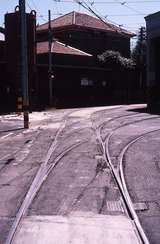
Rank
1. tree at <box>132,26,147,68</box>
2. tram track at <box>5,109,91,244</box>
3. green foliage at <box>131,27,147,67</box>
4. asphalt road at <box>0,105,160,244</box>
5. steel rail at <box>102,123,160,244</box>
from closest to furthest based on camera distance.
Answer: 1. steel rail at <box>102,123,160,244</box>
2. asphalt road at <box>0,105,160,244</box>
3. tram track at <box>5,109,91,244</box>
4. tree at <box>132,26,147,68</box>
5. green foliage at <box>131,27,147,67</box>

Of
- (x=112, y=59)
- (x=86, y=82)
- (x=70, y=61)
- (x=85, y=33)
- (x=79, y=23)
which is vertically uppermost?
(x=79, y=23)

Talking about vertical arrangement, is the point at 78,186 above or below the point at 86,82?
below

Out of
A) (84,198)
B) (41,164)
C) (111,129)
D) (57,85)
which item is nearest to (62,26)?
(57,85)

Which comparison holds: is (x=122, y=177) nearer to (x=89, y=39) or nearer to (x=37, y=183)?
(x=37, y=183)

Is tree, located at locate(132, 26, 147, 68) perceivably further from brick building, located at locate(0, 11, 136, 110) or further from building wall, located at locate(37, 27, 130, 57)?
building wall, located at locate(37, 27, 130, 57)

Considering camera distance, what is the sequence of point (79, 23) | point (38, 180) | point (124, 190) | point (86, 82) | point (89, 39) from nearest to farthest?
point (124, 190) → point (38, 180) → point (86, 82) → point (79, 23) → point (89, 39)

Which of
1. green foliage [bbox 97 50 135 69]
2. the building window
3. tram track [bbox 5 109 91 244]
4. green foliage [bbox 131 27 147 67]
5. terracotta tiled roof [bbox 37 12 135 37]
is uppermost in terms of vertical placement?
terracotta tiled roof [bbox 37 12 135 37]

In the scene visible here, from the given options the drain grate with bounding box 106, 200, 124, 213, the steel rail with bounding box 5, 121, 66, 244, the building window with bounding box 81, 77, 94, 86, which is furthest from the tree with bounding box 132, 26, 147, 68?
the drain grate with bounding box 106, 200, 124, 213

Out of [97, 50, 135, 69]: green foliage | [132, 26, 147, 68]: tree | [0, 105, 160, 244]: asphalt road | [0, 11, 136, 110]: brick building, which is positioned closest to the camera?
[0, 105, 160, 244]: asphalt road

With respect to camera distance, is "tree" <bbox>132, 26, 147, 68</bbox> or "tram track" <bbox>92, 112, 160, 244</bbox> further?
"tree" <bbox>132, 26, 147, 68</bbox>

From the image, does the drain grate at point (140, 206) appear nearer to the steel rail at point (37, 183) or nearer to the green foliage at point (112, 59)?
the steel rail at point (37, 183)

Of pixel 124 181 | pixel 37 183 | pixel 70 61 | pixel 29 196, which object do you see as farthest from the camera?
pixel 70 61

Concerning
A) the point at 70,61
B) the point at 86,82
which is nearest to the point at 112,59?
the point at 86,82

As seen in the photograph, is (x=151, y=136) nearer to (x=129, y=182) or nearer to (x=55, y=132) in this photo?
(x=55, y=132)
